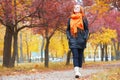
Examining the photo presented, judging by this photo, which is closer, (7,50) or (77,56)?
(77,56)

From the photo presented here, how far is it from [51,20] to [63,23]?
85.0 inches

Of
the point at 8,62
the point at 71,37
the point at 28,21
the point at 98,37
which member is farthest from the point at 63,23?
the point at 98,37

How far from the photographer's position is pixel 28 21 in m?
24.9

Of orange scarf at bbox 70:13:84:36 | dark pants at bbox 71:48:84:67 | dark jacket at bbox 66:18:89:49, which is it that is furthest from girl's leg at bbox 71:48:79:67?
orange scarf at bbox 70:13:84:36

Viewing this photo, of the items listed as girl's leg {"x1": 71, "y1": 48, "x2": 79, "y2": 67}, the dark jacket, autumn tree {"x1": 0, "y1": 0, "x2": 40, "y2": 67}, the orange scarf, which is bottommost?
girl's leg {"x1": 71, "y1": 48, "x2": 79, "y2": 67}

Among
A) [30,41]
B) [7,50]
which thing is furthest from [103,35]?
[7,50]

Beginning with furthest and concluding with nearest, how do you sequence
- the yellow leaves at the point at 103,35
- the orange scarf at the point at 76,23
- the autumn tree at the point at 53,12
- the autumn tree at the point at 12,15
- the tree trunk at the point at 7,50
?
the yellow leaves at the point at 103,35, the tree trunk at the point at 7,50, the autumn tree at the point at 53,12, the autumn tree at the point at 12,15, the orange scarf at the point at 76,23

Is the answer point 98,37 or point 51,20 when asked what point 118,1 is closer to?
point 51,20

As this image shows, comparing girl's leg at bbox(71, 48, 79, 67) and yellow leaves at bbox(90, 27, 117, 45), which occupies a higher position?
yellow leaves at bbox(90, 27, 117, 45)

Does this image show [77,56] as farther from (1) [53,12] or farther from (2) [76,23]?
(1) [53,12]

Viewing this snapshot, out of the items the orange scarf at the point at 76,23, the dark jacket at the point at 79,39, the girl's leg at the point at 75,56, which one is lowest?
the girl's leg at the point at 75,56

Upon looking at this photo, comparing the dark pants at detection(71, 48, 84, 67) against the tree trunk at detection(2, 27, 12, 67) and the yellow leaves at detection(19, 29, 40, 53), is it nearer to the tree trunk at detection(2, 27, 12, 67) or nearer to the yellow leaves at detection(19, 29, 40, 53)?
the tree trunk at detection(2, 27, 12, 67)

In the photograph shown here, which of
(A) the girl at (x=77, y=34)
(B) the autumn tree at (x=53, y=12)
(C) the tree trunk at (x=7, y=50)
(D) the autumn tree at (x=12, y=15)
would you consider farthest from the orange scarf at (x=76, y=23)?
(C) the tree trunk at (x=7, y=50)

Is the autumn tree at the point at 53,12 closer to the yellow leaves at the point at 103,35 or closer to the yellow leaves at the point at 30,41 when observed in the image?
the yellow leaves at the point at 103,35
